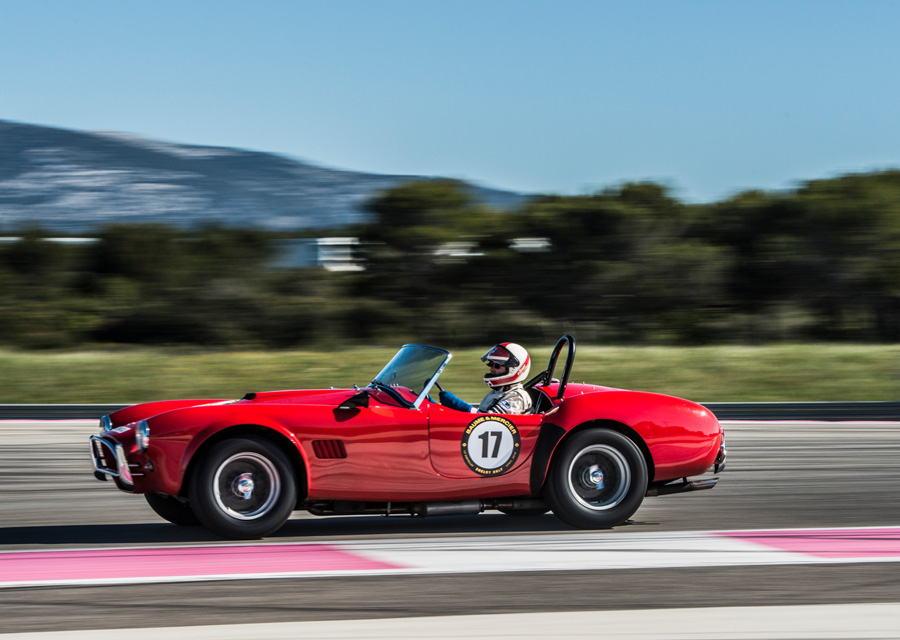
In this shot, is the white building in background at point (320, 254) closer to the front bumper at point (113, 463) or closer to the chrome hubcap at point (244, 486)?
the front bumper at point (113, 463)

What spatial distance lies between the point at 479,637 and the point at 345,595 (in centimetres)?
87

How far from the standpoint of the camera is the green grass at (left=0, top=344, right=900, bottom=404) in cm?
1875

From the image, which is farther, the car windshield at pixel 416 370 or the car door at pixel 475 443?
the car windshield at pixel 416 370

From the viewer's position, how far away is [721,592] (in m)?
4.65

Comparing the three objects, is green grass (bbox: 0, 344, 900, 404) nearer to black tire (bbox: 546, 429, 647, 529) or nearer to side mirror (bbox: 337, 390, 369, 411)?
black tire (bbox: 546, 429, 647, 529)

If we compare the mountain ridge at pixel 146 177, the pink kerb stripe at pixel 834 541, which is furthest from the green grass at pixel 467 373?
the mountain ridge at pixel 146 177

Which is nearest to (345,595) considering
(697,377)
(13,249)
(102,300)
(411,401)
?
(411,401)

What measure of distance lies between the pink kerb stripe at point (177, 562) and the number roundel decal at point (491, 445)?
3.01 ft

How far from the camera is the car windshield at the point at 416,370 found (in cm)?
598

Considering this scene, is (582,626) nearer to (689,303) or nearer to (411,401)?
(411,401)

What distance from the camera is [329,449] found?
5.68 m

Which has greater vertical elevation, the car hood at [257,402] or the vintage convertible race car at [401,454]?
the car hood at [257,402]

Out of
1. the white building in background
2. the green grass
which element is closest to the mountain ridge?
the white building in background

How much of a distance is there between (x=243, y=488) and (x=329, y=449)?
0.52 meters
